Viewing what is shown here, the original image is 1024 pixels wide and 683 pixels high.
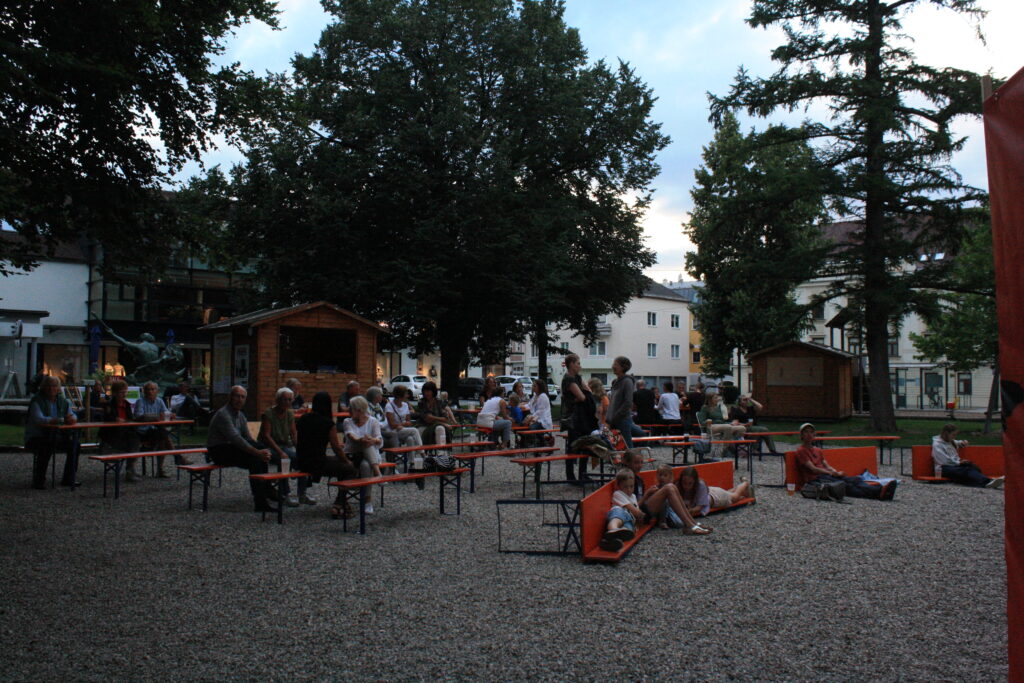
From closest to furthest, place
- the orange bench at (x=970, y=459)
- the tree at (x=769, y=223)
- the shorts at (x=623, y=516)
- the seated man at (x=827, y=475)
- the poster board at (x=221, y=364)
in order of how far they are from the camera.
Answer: the shorts at (x=623, y=516) < the seated man at (x=827, y=475) < the orange bench at (x=970, y=459) < the poster board at (x=221, y=364) < the tree at (x=769, y=223)

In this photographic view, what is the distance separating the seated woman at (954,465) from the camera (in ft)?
43.8

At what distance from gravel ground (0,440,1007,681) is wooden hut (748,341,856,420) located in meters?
22.0

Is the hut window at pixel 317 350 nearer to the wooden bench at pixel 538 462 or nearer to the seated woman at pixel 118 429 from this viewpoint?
the seated woman at pixel 118 429

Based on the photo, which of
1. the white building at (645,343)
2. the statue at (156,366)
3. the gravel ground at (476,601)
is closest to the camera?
the gravel ground at (476,601)

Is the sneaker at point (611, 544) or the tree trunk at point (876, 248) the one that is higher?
the tree trunk at point (876, 248)

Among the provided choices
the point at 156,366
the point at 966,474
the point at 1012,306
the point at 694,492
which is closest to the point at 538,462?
the point at 694,492

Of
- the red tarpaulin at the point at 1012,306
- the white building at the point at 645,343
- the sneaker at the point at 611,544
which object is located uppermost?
the white building at the point at 645,343

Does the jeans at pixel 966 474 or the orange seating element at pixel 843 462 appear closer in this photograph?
the orange seating element at pixel 843 462

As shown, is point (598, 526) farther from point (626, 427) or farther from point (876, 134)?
point (876, 134)

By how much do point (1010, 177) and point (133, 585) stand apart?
6494 mm

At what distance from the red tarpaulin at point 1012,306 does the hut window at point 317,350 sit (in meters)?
19.2

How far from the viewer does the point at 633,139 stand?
3142 centimetres

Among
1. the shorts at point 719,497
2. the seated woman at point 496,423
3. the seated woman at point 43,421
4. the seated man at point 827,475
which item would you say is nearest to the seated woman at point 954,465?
the seated man at point 827,475

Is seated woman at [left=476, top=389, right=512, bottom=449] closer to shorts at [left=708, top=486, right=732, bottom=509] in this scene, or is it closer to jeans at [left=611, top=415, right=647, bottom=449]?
jeans at [left=611, top=415, right=647, bottom=449]
